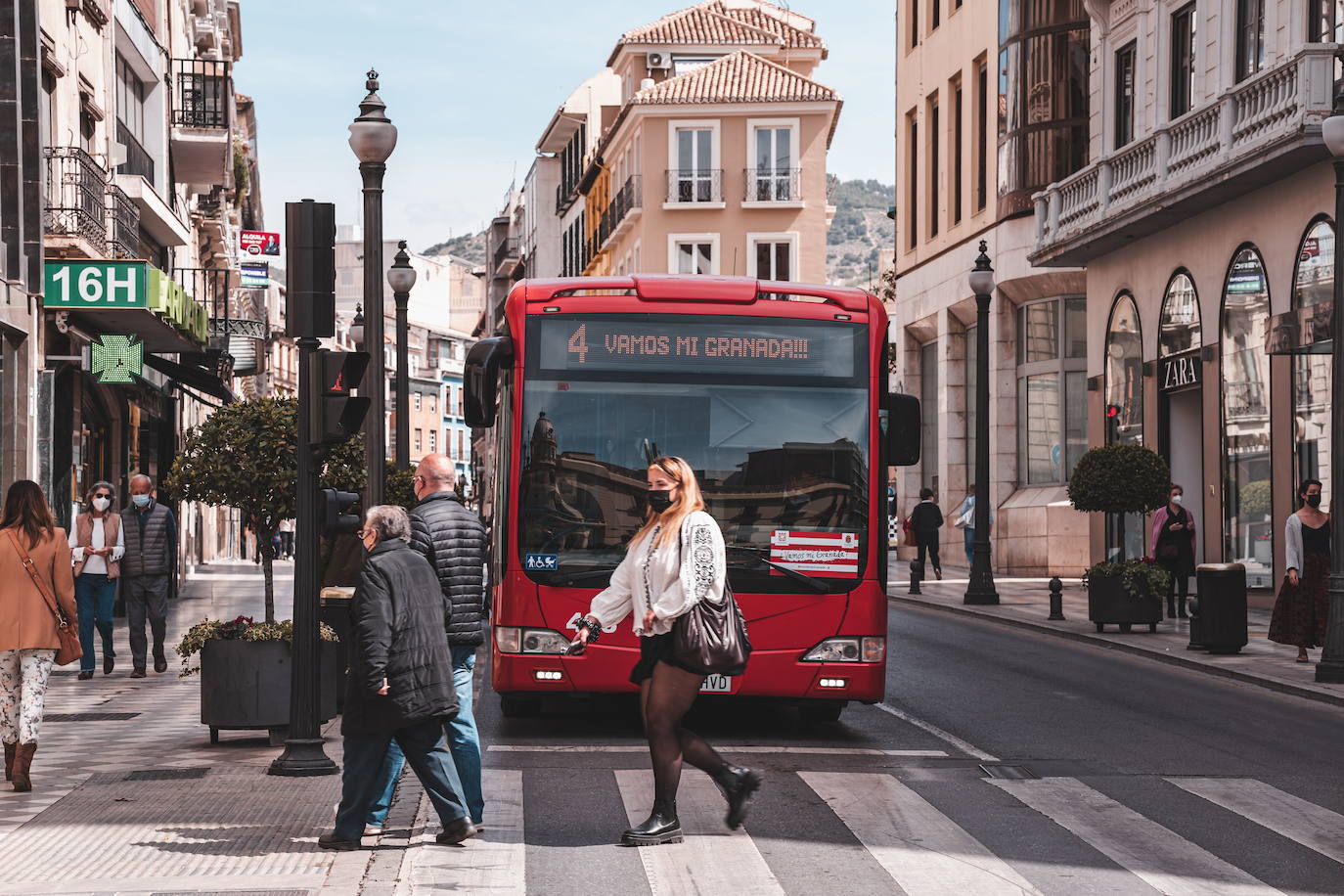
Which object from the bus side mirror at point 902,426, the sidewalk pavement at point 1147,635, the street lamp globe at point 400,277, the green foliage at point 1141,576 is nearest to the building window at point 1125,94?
the sidewalk pavement at point 1147,635

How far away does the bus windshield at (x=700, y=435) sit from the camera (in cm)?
1184

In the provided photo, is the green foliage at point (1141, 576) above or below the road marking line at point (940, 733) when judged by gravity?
above

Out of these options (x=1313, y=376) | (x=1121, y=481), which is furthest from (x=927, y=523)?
(x=1313, y=376)

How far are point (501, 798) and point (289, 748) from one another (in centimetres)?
139

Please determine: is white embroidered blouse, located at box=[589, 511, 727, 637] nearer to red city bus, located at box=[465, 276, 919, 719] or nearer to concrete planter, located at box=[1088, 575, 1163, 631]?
red city bus, located at box=[465, 276, 919, 719]

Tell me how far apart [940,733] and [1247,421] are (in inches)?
600

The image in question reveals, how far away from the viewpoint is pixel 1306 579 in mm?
17797

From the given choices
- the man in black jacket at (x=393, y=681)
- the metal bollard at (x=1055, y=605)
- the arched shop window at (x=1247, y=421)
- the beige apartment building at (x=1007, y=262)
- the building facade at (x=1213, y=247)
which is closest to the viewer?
the man in black jacket at (x=393, y=681)

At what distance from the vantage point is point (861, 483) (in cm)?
1202

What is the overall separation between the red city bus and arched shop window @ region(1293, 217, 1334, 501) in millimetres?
13132

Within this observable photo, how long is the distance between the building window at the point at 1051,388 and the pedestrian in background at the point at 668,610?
2885 centimetres

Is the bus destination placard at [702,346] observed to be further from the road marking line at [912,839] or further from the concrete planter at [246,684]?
the road marking line at [912,839]

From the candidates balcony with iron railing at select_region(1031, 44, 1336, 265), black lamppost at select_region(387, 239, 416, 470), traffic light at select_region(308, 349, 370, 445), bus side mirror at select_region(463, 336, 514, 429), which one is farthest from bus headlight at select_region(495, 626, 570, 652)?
balcony with iron railing at select_region(1031, 44, 1336, 265)

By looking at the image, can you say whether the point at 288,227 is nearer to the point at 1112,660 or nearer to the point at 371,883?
the point at 371,883
